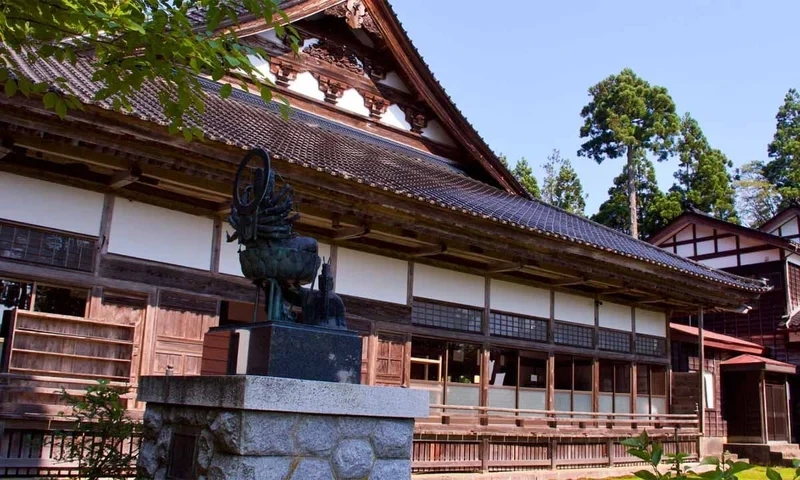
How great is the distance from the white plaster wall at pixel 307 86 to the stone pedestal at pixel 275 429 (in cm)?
988

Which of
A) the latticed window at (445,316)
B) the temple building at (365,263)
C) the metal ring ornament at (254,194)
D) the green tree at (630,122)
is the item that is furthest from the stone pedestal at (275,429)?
the green tree at (630,122)

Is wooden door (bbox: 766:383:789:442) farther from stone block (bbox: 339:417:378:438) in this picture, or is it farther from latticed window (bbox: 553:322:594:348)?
stone block (bbox: 339:417:378:438)

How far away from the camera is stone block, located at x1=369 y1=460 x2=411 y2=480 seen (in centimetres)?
532

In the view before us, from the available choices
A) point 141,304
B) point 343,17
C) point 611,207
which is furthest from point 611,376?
point 611,207

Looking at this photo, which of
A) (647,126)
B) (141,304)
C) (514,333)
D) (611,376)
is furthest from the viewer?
(647,126)

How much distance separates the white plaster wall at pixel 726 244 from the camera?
1155 inches

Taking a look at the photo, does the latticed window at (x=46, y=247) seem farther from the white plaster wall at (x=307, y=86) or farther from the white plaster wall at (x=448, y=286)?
Result: the white plaster wall at (x=307, y=86)

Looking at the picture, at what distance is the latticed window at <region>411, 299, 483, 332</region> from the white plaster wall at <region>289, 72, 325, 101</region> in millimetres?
4861

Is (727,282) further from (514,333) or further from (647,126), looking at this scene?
(647,126)

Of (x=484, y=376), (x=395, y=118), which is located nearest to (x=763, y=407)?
(x=484, y=376)

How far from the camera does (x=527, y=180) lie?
48344 mm

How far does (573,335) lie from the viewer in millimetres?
16156

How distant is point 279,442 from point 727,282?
575 inches

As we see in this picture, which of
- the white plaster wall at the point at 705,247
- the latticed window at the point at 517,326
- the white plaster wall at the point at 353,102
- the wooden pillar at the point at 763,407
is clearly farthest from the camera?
the white plaster wall at the point at 705,247
